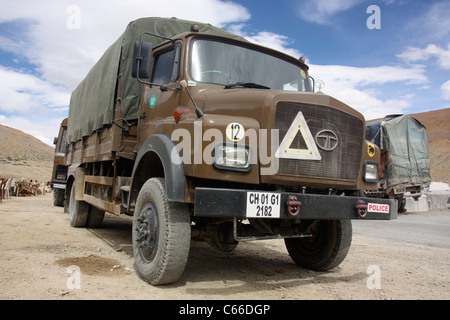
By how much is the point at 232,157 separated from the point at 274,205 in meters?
0.54

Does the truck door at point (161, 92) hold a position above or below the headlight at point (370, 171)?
above

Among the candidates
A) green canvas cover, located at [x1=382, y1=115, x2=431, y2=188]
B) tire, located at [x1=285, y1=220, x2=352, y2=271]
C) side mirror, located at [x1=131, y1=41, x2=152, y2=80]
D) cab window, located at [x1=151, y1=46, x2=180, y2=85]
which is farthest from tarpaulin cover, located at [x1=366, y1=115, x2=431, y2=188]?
side mirror, located at [x1=131, y1=41, x2=152, y2=80]

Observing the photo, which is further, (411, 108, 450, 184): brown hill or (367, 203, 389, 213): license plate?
(411, 108, 450, 184): brown hill

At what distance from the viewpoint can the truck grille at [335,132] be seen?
343 centimetres

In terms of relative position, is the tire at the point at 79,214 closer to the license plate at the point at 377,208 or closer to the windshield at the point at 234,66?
the windshield at the point at 234,66

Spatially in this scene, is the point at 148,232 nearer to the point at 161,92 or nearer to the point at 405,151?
the point at 161,92

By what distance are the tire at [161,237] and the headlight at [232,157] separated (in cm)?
71

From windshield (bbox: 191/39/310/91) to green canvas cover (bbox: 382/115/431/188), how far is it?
10.5 m

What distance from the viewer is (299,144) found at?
347 cm

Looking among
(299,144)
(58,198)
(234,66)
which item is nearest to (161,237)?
(299,144)

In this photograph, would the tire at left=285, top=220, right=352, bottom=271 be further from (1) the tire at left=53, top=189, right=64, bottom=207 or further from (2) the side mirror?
(1) the tire at left=53, top=189, right=64, bottom=207

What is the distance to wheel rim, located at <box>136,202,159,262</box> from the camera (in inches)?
147

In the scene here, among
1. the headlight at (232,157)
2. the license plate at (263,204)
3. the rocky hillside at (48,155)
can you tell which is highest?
the rocky hillside at (48,155)

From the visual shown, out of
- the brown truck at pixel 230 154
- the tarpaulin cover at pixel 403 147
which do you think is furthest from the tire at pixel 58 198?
the tarpaulin cover at pixel 403 147
